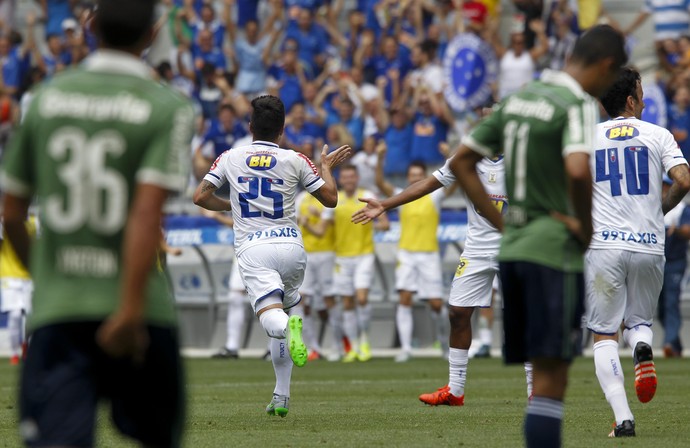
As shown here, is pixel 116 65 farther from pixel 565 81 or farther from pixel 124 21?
pixel 565 81

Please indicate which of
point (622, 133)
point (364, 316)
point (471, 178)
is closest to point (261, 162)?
point (622, 133)

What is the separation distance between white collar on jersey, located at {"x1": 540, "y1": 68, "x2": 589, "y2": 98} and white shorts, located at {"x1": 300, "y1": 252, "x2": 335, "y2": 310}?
47.1 ft

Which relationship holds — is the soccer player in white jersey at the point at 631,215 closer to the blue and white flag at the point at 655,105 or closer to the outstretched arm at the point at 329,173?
the outstretched arm at the point at 329,173

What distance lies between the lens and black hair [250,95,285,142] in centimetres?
1110

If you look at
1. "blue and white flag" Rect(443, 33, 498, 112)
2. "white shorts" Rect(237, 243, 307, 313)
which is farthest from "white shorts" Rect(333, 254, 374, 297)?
"white shorts" Rect(237, 243, 307, 313)

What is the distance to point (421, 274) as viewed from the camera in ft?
66.0

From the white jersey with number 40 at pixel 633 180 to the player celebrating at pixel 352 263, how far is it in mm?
10905

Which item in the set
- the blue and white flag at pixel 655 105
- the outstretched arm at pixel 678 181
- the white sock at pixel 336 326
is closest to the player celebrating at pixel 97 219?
the outstretched arm at pixel 678 181

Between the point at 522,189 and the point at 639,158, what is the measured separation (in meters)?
3.46

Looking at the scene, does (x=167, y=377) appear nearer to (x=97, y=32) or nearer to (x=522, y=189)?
(x=97, y=32)

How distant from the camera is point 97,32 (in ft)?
16.3

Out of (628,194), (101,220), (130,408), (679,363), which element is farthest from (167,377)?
(679,363)

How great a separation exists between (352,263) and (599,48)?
14340mm

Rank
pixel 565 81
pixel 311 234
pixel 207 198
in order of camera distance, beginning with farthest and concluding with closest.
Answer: pixel 311 234 < pixel 207 198 < pixel 565 81
